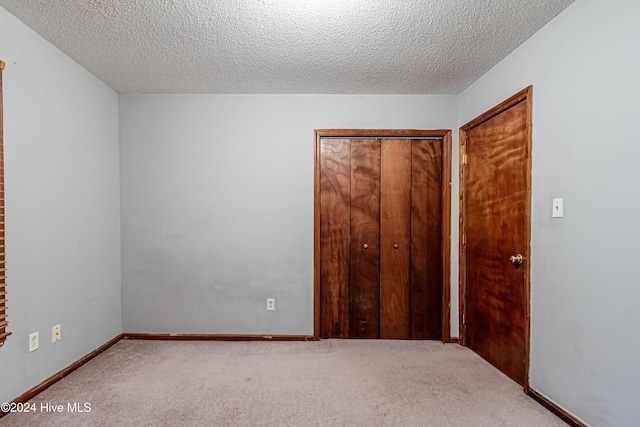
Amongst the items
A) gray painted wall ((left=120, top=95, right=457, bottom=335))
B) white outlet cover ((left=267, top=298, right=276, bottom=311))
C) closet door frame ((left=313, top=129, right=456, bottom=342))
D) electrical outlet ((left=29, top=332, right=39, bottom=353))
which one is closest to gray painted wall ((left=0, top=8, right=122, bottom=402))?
electrical outlet ((left=29, top=332, right=39, bottom=353))

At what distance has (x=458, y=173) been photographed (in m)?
3.04

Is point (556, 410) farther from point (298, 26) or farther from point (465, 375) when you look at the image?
point (298, 26)

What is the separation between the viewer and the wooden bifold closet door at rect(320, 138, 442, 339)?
10.1ft

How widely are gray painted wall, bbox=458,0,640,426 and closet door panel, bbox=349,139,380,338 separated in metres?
1.29

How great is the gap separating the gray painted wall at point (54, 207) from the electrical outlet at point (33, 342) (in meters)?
0.03

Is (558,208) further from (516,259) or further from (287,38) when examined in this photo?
(287,38)

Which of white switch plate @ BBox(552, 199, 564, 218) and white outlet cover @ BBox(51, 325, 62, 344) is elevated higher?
white switch plate @ BBox(552, 199, 564, 218)

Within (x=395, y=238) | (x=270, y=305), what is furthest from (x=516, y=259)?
(x=270, y=305)

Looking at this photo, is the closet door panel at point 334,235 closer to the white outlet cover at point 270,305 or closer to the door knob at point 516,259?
the white outlet cover at point 270,305

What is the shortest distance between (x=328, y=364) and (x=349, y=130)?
1.97 meters

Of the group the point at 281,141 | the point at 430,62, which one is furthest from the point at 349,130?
the point at 430,62

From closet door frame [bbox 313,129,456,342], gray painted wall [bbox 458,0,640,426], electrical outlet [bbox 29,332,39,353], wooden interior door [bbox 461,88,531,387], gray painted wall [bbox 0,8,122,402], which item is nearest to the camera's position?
gray painted wall [bbox 458,0,640,426]

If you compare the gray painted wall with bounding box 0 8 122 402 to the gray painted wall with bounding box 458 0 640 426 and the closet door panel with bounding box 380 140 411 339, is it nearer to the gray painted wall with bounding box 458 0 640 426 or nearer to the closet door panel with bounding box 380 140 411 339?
the closet door panel with bounding box 380 140 411 339

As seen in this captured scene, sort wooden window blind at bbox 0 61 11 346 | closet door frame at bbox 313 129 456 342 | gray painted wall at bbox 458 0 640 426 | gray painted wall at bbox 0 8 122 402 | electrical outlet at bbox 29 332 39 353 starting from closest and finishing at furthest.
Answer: gray painted wall at bbox 458 0 640 426, wooden window blind at bbox 0 61 11 346, gray painted wall at bbox 0 8 122 402, electrical outlet at bbox 29 332 39 353, closet door frame at bbox 313 129 456 342
